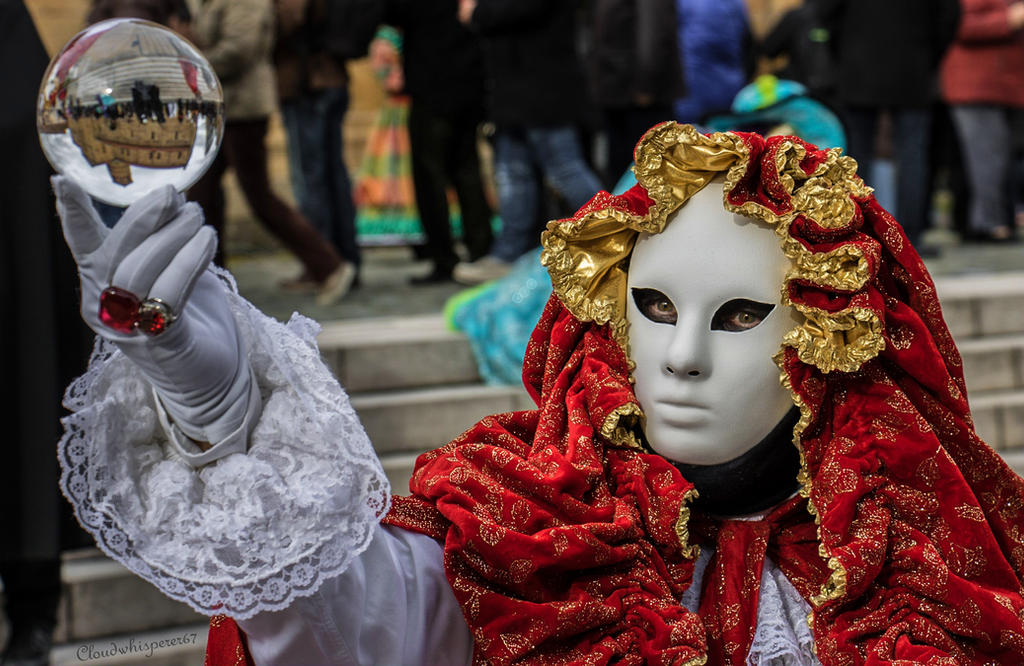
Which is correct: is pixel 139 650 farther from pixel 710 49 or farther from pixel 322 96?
pixel 710 49

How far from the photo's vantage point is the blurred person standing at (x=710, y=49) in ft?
19.5

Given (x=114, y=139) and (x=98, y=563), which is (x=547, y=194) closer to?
(x=98, y=563)

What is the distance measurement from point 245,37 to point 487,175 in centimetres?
515

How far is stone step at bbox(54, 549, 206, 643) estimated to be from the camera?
3537mm

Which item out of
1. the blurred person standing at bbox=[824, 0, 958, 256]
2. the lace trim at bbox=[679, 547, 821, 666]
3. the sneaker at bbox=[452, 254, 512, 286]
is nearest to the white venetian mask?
the lace trim at bbox=[679, 547, 821, 666]

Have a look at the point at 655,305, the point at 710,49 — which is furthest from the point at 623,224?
the point at 710,49

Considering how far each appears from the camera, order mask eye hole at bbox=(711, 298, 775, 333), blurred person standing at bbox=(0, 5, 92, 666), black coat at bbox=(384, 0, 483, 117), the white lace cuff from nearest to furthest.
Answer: the white lace cuff → mask eye hole at bbox=(711, 298, 775, 333) → blurred person standing at bbox=(0, 5, 92, 666) → black coat at bbox=(384, 0, 483, 117)

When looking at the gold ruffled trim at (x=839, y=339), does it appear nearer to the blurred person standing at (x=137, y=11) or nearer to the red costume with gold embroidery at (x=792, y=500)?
the red costume with gold embroidery at (x=792, y=500)

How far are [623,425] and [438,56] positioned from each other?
3913 millimetres

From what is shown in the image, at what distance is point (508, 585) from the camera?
1.71 meters

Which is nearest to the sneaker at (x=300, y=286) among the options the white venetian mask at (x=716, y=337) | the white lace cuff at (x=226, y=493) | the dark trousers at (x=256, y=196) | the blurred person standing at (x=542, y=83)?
the dark trousers at (x=256, y=196)

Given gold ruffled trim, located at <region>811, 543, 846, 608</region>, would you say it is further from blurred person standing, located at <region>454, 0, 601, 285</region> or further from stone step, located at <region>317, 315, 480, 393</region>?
blurred person standing, located at <region>454, 0, 601, 285</region>

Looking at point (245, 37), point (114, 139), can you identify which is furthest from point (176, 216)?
point (245, 37)

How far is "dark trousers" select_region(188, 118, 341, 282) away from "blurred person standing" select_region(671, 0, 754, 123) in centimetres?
188
